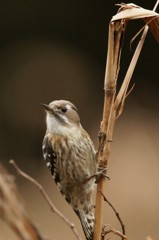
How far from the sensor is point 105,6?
7.65 meters

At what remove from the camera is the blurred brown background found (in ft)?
13.5

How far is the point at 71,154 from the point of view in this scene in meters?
Result: 2.81

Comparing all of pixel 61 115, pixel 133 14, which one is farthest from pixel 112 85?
pixel 61 115

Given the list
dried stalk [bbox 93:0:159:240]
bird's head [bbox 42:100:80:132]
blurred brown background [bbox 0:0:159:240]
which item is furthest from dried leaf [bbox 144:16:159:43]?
blurred brown background [bbox 0:0:159:240]

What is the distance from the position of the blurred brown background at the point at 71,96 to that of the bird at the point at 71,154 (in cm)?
95

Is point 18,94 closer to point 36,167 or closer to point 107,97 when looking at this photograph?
point 36,167

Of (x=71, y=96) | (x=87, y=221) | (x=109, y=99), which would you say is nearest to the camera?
(x=109, y=99)

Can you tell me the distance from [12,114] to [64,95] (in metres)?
0.51

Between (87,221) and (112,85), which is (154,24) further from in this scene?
(87,221)

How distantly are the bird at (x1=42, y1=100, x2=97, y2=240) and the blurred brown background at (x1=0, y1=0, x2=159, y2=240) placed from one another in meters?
0.95

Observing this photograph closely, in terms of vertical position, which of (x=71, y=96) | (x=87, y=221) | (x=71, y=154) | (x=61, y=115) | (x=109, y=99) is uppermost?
(x=109, y=99)

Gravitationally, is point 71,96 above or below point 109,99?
below

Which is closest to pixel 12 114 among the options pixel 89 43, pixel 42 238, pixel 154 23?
pixel 89 43

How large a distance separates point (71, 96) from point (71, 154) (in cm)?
351
